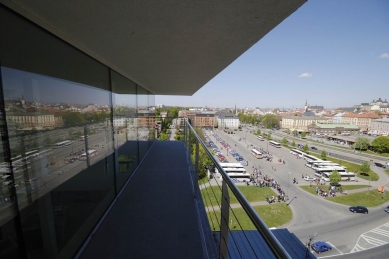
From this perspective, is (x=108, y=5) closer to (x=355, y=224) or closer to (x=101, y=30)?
(x=101, y=30)

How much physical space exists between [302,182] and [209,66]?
62.7 feet

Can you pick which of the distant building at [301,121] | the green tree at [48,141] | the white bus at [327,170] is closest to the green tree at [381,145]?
the white bus at [327,170]

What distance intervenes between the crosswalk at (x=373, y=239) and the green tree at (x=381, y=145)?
74.1ft

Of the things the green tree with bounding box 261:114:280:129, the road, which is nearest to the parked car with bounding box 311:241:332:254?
the road

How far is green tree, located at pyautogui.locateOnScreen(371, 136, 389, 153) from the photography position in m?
27.2

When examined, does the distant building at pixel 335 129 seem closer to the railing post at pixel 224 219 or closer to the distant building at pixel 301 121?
the distant building at pixel 301 121

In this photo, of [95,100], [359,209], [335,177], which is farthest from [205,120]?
[95,100]

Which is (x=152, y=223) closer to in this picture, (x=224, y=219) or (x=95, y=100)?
(x=224, y=219)

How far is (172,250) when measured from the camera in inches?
49.6

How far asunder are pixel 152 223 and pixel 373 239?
15.6 metres

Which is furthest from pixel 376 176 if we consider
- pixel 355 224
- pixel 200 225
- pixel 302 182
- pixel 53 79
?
pixel 53 79

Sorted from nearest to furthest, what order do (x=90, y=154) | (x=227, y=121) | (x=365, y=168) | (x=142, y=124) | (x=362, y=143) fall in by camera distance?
(x=90, y=154) → (x=142, y=124) → (x=365, y=168) → (x=362, y=143) → (x=227, y=121)

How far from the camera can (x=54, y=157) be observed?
106 cm

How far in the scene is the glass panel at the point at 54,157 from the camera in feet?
2.67
